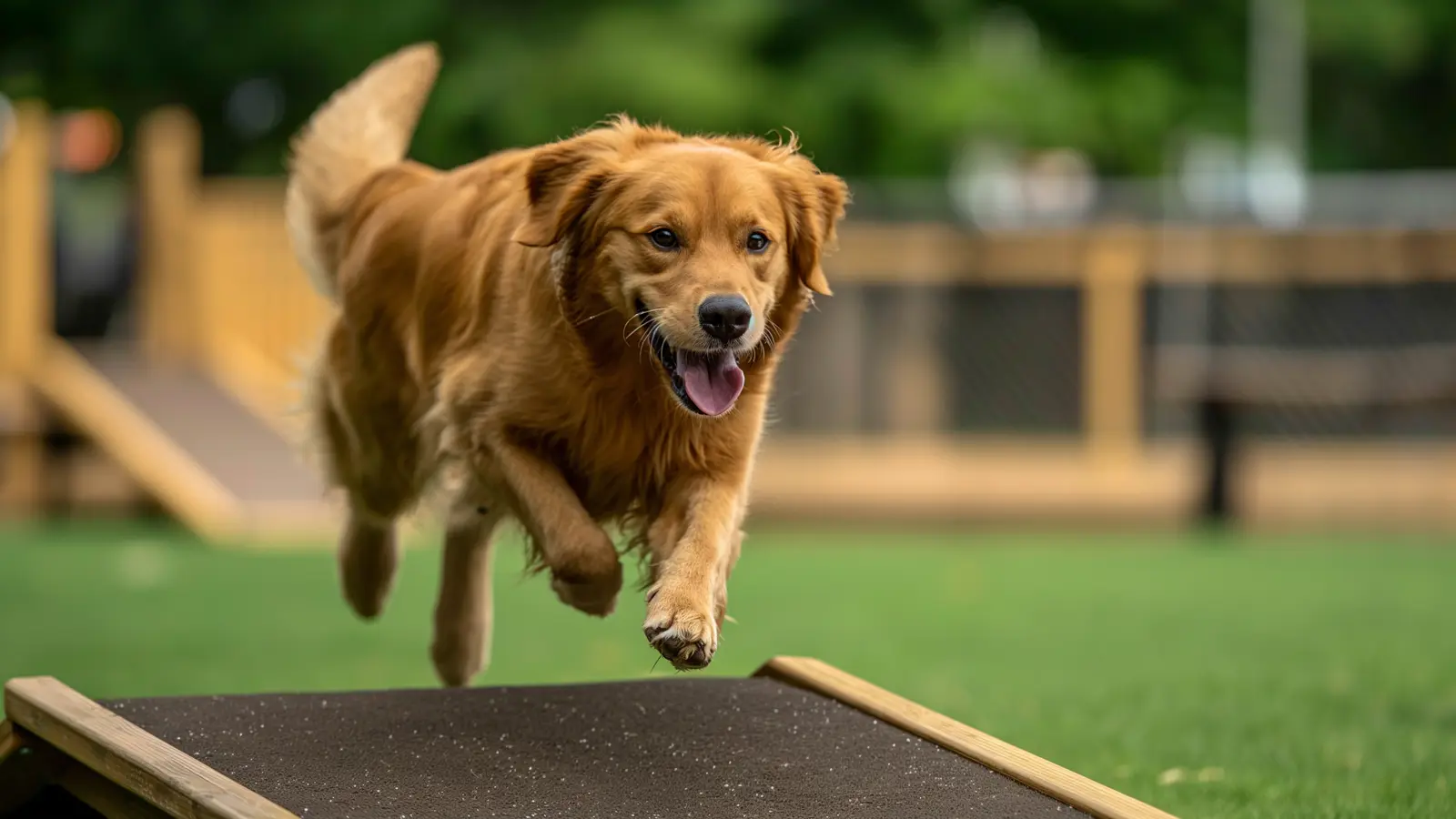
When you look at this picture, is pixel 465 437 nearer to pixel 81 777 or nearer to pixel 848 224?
pixel 81 777

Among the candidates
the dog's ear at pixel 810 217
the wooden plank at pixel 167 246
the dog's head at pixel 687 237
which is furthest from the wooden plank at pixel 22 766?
the wooden plank at pixel 167 246

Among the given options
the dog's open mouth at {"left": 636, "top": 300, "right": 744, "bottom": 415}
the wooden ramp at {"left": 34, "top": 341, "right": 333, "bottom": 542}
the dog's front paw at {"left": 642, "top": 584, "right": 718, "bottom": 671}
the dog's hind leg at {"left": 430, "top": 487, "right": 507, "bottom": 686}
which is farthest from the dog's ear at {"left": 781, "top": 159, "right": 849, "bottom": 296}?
the wooden ramp at {"left": 34, "top": 341, "right": 333, "bottom": 542}

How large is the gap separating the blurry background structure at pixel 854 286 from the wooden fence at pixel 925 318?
0.03 m

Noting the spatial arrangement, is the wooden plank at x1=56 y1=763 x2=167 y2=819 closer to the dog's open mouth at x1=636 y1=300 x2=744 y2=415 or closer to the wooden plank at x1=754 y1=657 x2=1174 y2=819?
the dog's open mouth at x1=636 y1=300 x2=744 y2=415

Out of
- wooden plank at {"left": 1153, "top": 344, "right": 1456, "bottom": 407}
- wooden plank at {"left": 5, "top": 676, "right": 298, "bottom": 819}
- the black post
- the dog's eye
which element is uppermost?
the dog's eye

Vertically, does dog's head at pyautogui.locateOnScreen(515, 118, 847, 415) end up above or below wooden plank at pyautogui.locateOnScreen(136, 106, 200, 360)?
above

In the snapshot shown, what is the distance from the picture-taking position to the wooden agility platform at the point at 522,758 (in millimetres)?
3596

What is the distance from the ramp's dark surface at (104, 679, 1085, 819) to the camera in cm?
363

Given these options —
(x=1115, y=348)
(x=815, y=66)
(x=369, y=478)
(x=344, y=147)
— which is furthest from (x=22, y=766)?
(x=815, y=66)

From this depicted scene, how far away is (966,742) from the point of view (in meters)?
4.17

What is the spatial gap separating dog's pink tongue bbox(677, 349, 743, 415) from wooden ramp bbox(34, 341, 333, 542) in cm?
743

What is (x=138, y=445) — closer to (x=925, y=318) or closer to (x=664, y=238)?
(x=925, y=318)

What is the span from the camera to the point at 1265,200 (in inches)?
908

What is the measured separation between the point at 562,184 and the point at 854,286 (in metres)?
10.0
